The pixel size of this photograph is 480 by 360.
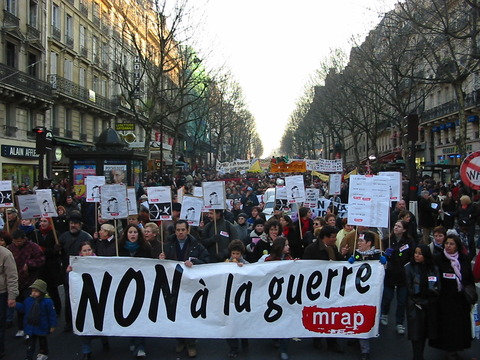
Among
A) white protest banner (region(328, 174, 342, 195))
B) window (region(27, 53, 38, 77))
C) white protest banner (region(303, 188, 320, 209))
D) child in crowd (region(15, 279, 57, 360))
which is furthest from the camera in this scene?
window (region(27, 53, 38, 77))

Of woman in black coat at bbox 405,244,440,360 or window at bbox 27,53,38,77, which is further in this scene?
window at bbox 27,53,38,77

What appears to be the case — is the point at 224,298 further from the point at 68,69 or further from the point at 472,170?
the point at 68,69

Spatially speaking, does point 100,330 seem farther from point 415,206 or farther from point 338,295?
point 415,206

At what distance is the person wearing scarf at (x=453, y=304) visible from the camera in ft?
17.8

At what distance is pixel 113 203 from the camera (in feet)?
26.4

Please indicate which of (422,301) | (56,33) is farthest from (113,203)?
(56,33)

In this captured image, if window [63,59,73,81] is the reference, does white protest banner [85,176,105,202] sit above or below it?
below

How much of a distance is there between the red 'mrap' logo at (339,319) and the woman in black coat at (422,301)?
0.45m

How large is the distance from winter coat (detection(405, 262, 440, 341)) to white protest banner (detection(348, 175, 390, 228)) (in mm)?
1276

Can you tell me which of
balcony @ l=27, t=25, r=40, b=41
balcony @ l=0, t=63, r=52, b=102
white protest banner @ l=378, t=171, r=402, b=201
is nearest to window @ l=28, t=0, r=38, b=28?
balcony @ l=27, t=25, r=40, b=41

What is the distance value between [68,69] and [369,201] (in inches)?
1319

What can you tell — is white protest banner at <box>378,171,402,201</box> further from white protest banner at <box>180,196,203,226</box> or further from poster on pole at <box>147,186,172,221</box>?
poster on pole at <box>147,186,172,221</box>

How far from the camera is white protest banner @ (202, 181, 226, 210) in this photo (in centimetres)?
830

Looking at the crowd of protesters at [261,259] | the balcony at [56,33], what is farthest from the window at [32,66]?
the crowd of protesters at [261,259]
